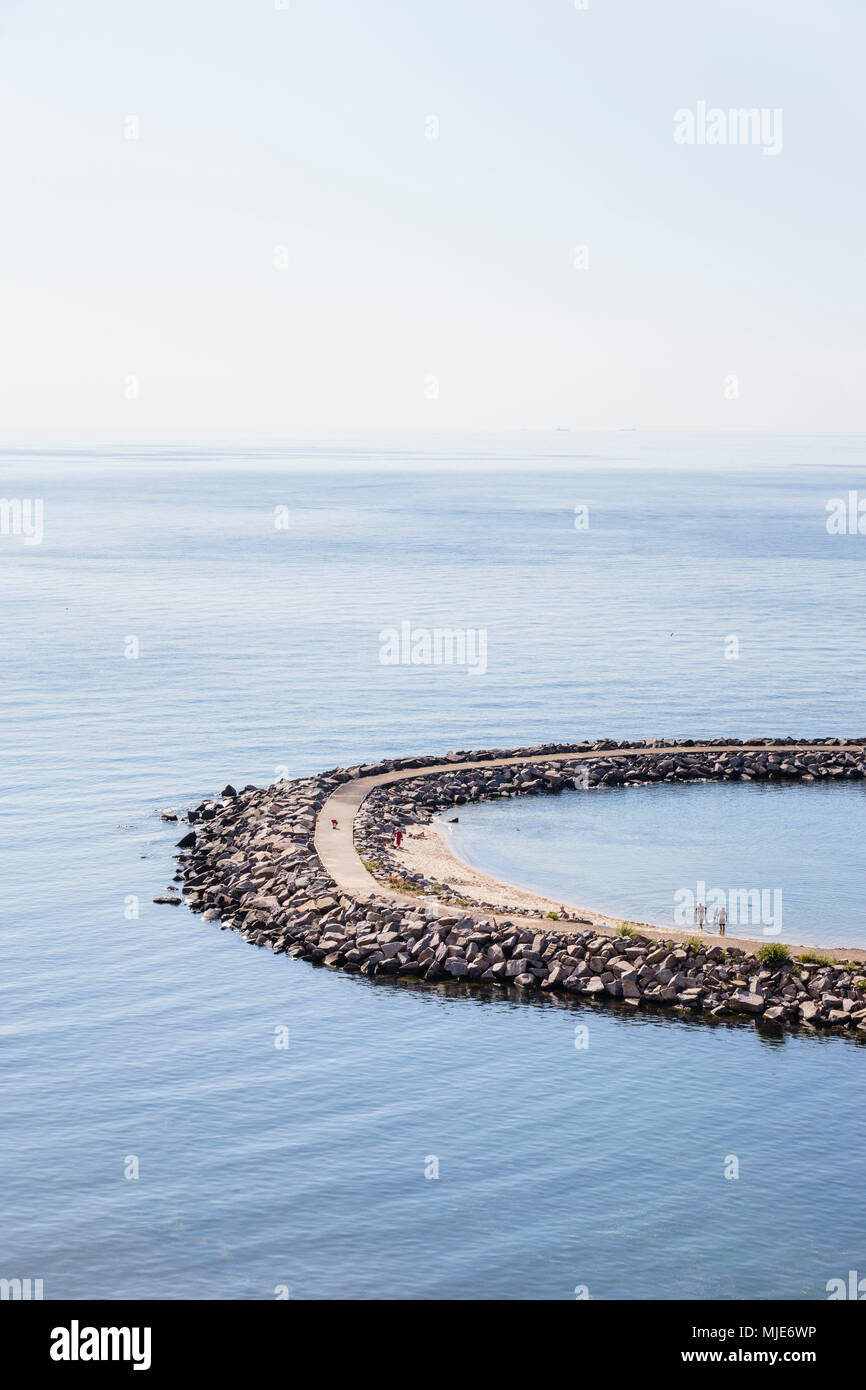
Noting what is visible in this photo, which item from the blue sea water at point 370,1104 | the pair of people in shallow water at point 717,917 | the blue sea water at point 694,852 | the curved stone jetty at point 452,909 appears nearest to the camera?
the blue sea water at point 370,1104

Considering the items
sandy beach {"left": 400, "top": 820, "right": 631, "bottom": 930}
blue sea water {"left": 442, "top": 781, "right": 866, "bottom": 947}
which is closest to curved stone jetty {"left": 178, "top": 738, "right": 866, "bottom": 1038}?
sandy beach {"left": 400, "top": 820, "right": 631, "bottom": 930}

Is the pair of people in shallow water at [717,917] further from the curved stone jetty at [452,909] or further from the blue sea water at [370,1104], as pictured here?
the blue sea water at [370,1104]

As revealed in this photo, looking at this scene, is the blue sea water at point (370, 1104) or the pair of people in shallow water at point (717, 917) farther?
the pair of people in shallow water at point (717, 917)

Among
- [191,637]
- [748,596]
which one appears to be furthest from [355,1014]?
[748,596]

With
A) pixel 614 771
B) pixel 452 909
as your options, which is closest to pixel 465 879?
pixel 452 909

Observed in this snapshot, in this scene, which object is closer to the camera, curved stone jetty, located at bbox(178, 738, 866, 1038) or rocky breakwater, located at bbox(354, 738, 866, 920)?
curved stone jetty, located at bbox(178, 738, 866, 1038)

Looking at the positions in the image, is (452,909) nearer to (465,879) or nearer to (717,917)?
(465,879)

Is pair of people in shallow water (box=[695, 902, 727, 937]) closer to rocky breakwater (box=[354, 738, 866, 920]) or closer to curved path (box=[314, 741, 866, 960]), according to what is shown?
curved path (box=[314, 741, 866, 960])

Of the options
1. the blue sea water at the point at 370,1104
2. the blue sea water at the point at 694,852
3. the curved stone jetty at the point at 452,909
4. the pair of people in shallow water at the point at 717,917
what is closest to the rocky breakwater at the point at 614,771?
the curved stone jetty at the point at 452,909
